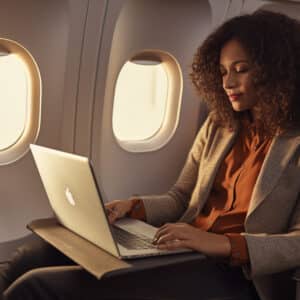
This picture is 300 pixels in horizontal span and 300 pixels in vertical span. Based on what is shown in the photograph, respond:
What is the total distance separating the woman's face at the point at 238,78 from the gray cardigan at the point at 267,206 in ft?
0.45

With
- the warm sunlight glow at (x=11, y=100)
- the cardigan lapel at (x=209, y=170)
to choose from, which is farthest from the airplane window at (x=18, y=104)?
the cardigan lapel at (x=209, y=170)

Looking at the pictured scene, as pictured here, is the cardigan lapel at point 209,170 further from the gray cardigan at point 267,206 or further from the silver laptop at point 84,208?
the silver laptop at point 84,208

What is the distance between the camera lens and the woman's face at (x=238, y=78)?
6.61 ft

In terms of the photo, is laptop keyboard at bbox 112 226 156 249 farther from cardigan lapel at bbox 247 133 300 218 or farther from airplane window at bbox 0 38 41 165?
airplane window at bbox 0 38 41 165

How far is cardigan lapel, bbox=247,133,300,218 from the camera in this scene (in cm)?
191

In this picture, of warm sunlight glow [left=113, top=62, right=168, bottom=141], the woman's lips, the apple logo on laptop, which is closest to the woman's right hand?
the apple logo on laptop

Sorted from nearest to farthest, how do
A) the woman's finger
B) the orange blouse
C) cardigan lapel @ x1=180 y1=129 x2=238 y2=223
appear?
the woman's finger → the orange blouse → cardigan lapel @ x1=180 y1=129 x2=238 y2=223

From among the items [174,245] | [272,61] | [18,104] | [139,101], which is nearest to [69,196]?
[174,245]

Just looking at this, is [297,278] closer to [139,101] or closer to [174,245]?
[174,245]

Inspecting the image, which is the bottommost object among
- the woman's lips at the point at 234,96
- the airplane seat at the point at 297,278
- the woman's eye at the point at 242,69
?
the airplane seat at the point at 297,278

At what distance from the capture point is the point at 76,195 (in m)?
1.79

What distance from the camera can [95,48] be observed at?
7.93 ft

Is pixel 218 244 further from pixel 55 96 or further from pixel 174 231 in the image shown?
pixel 55 96

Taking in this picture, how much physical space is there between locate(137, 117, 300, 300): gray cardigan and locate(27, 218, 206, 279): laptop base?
173 mm
